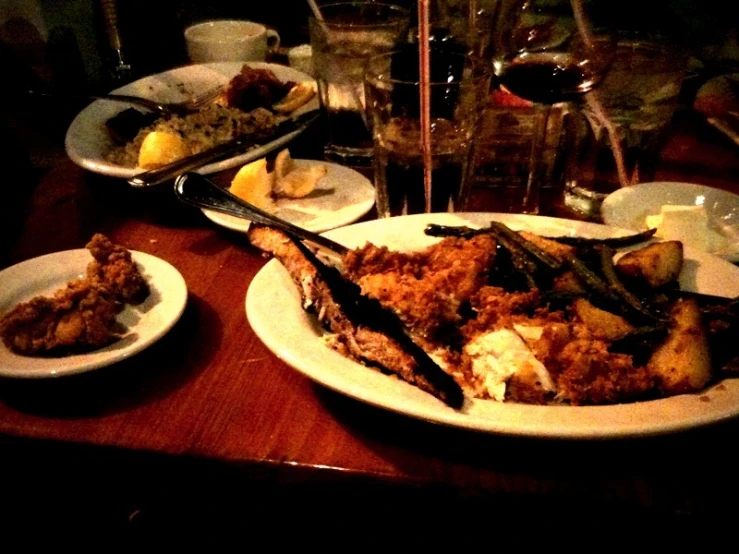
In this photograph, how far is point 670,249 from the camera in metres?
1.04

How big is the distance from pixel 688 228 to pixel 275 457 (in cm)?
90

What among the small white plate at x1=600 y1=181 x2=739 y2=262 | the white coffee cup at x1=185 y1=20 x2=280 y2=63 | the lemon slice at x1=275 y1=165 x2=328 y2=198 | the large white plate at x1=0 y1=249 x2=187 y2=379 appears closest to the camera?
the large white plate at x1=0 y1=249 x2=187 y2=379

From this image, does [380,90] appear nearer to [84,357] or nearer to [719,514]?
[84,357]

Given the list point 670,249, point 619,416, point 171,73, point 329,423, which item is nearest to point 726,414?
point 619,416

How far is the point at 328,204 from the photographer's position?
1.40 metres

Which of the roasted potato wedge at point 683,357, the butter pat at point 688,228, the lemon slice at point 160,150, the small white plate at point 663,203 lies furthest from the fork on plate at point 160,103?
the roasted potato wedge at point 683,357

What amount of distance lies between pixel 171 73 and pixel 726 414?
1979mm

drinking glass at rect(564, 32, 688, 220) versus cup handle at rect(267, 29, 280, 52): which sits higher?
drinking glass at rect(564, 32, 688, 220)

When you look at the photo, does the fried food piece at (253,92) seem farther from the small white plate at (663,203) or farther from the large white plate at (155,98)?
the small white plate at (663,203)

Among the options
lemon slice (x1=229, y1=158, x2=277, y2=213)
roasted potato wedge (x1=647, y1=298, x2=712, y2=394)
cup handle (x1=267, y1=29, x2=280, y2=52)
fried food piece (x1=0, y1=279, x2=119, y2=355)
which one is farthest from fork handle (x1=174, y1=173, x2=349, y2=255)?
cup handle (x1=267, y1=29, x2=280, y2=52)

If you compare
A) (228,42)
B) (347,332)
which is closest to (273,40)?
(228,42)

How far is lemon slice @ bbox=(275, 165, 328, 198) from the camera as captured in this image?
4.64 feet

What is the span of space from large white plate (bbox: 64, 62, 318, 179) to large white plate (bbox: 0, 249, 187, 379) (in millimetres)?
364

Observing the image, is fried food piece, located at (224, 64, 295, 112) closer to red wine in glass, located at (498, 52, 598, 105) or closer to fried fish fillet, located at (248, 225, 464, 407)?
red wine in glass, located at (498, 52, 598, 105)
